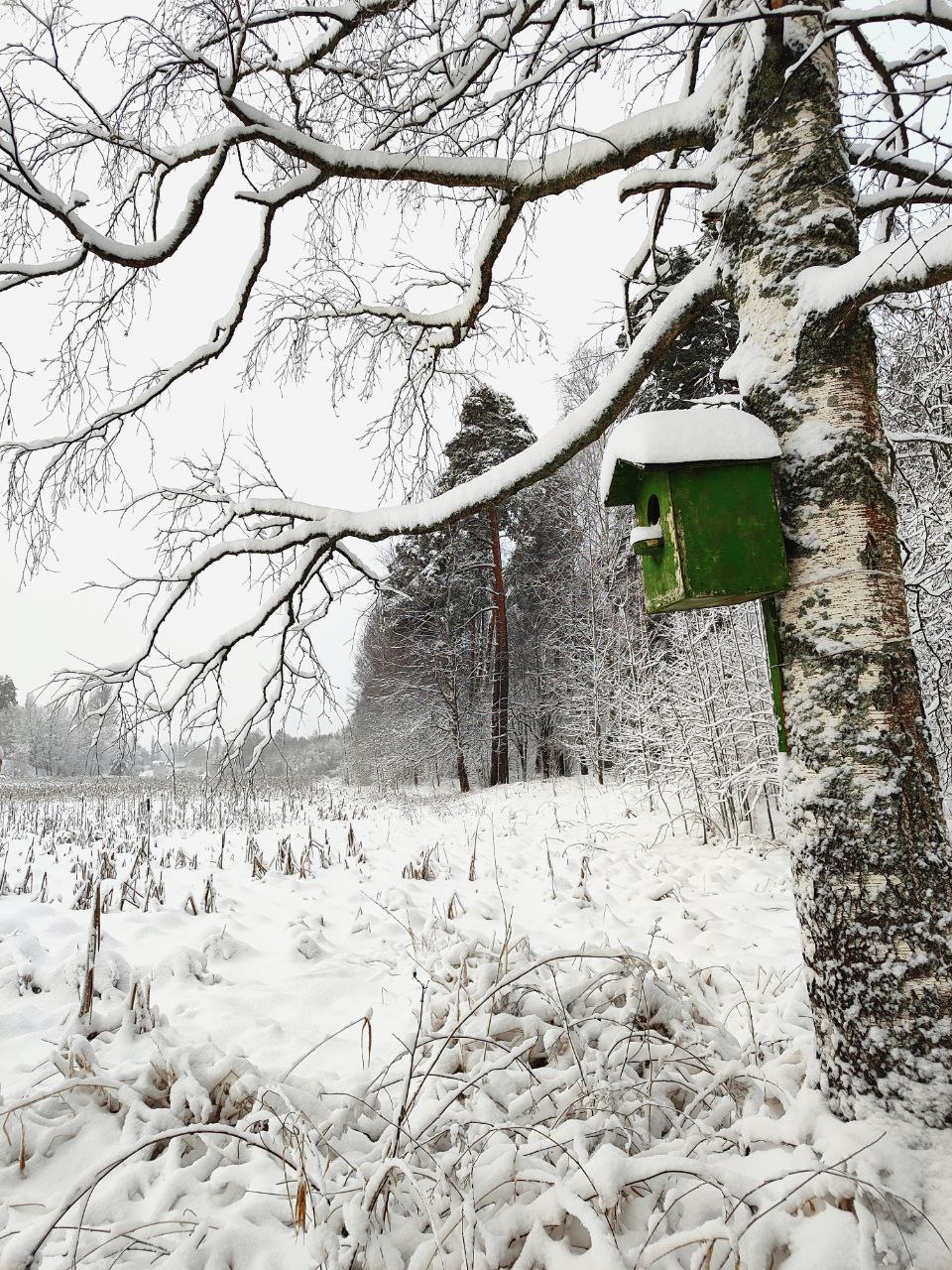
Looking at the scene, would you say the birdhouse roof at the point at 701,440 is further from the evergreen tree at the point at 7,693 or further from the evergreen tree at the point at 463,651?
the evergreen tree at the point at 7,693

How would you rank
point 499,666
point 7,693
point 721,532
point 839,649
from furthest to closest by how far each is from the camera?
point 7,693, point 499,666, point 721,532, point 839,649

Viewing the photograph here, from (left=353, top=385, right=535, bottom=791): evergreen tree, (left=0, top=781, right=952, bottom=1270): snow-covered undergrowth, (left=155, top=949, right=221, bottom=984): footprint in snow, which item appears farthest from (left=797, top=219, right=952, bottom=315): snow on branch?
(left=353, top=385, right=535, bottom=791): evergreen tree

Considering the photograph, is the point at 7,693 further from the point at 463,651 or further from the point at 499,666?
the point at 499,666

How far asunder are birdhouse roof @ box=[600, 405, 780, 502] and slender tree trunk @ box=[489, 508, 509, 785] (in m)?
12.4

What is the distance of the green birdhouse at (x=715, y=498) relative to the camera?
1.63m

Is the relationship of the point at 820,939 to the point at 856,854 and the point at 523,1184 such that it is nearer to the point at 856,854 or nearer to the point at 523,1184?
the point at 856,854

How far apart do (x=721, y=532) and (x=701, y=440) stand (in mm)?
250

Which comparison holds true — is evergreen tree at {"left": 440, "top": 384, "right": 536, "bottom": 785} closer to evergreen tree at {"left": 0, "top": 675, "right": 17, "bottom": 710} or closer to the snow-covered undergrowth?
the snow-covered undergrowth

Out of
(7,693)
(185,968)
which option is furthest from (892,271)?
(7,693)

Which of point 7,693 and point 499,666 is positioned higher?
point 7,693

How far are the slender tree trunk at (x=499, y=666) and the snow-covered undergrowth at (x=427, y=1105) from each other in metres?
10.8

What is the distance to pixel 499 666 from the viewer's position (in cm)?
1468

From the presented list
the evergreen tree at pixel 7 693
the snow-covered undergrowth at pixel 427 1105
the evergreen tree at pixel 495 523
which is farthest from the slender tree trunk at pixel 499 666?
the evergreen tree at pixel 7 693

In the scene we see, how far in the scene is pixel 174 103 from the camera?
8.30 ft
